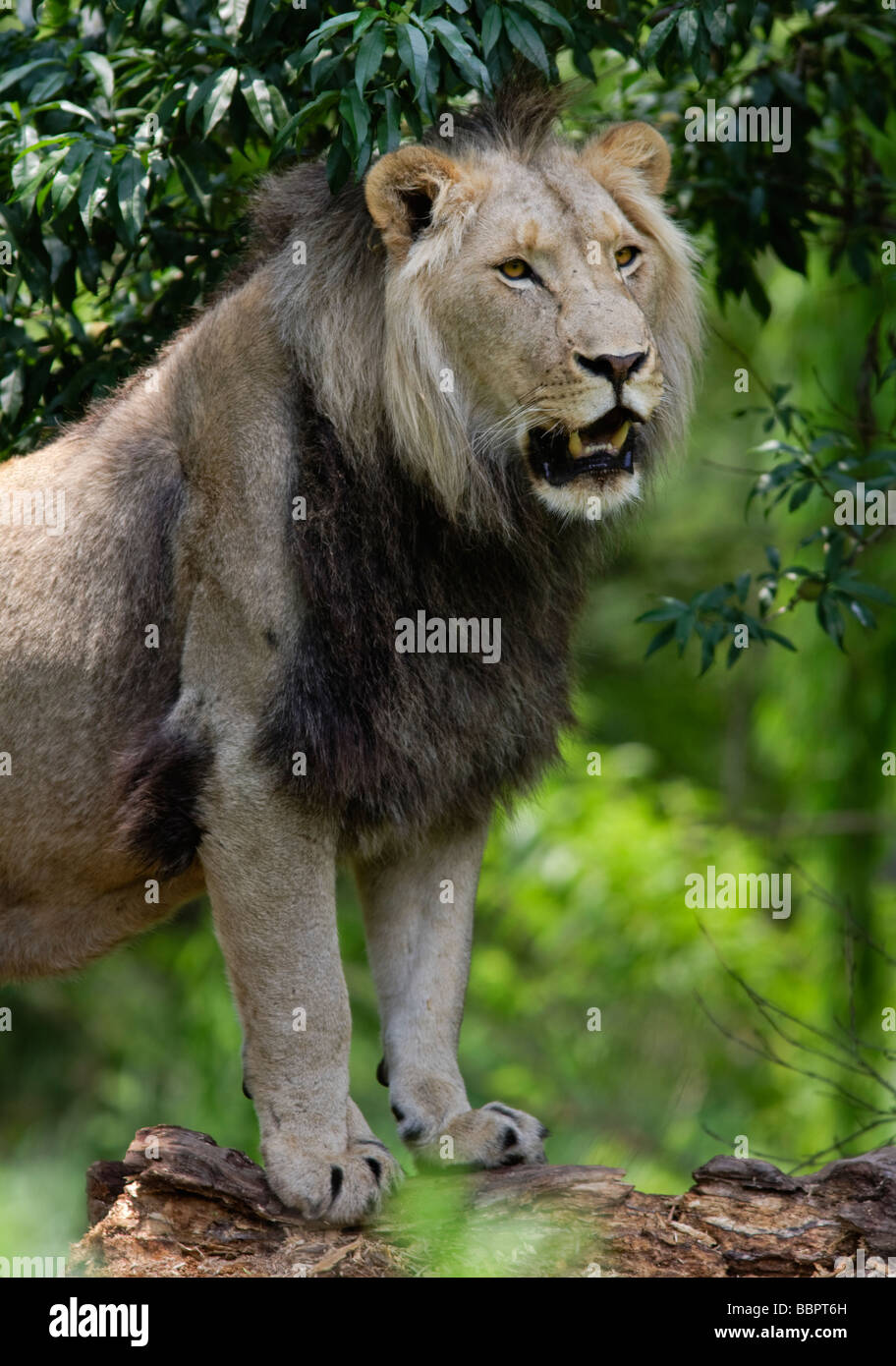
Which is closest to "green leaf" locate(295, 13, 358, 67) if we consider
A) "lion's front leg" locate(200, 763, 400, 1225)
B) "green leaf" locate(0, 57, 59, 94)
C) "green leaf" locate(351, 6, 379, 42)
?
"green leaf" locate(351, 6, 379, 42)

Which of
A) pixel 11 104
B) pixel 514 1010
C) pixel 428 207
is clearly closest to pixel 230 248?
pixel 11 104

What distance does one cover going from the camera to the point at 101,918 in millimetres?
5504

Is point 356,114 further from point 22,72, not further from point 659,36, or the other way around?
point 22,72

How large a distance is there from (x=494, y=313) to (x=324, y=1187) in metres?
2.64

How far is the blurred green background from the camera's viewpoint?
5645mm

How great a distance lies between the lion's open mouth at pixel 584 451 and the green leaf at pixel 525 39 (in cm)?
114

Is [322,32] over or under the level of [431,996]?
over

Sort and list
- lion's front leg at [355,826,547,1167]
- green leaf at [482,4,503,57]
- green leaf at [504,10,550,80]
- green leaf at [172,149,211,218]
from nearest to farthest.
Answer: green leaf at [482,4,503,57]
green leaf at [504,10,550,80]
lion's front leg at [355,826,547,1167]
green leaf at [172,149,211,218]

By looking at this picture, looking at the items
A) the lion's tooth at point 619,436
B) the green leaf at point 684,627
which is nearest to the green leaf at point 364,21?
the lion's tooth at point 619,436

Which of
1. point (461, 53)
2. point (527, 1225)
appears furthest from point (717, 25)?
point (527, 1225)

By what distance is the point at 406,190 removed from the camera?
4.76 m

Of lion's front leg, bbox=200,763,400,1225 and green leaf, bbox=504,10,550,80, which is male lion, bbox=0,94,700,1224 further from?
green leaf, bbox=504,10,550,80

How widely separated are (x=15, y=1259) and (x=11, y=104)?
12.5ft
